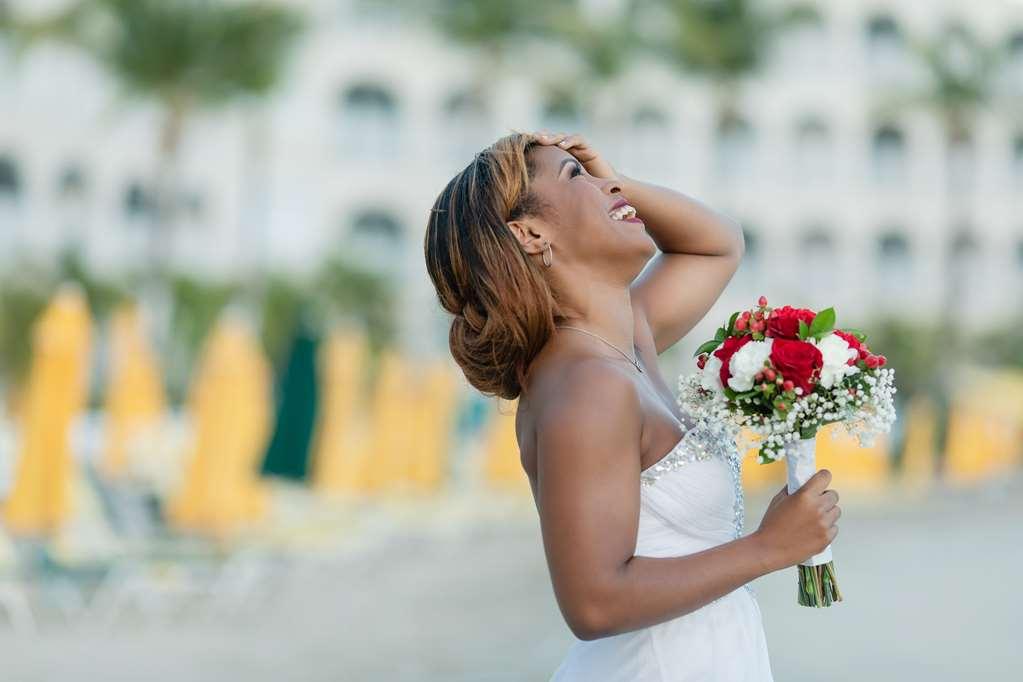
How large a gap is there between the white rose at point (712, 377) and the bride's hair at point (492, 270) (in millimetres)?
292

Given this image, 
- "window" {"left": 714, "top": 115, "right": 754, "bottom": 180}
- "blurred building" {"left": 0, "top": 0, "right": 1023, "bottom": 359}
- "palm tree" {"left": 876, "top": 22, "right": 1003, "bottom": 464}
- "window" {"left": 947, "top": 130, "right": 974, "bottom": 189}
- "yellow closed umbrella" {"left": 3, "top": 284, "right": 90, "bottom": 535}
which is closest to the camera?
"yellow closed umbrella" {"left": 3, "top": 284, "right": 90, "bottom": 535}

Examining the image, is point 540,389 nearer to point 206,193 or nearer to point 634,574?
point 634,574

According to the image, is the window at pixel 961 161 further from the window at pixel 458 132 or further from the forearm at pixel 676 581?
the forearm at pixel 676 581

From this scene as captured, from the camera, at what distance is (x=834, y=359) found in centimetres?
232

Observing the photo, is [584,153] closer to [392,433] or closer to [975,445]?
[392,433]

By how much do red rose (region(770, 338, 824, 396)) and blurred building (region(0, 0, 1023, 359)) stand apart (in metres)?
32.4

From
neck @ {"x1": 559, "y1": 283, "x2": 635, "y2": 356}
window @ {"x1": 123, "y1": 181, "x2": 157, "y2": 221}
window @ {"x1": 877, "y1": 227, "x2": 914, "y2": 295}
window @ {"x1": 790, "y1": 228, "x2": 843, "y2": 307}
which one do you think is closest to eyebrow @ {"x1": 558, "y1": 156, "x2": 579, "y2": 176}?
neck @ {"x1": 559, "y1": 283, "x2": 635, "y2": 356}

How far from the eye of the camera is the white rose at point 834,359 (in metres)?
2.31

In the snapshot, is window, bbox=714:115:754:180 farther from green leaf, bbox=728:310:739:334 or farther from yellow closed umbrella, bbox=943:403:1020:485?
green leaf, bbox=728:310:739:334

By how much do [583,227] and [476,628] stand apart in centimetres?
832

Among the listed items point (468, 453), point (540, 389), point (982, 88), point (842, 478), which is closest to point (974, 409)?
point (842, 478)

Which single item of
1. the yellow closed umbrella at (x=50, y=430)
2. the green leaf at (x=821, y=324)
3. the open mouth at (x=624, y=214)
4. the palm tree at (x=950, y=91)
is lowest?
the green leaf at (x=821, y=324)

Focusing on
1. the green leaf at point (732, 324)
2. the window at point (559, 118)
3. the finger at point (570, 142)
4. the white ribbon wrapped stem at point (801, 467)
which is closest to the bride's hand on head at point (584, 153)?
the finger at point (570, 142)

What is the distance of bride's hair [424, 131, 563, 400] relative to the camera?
2.33 metres
